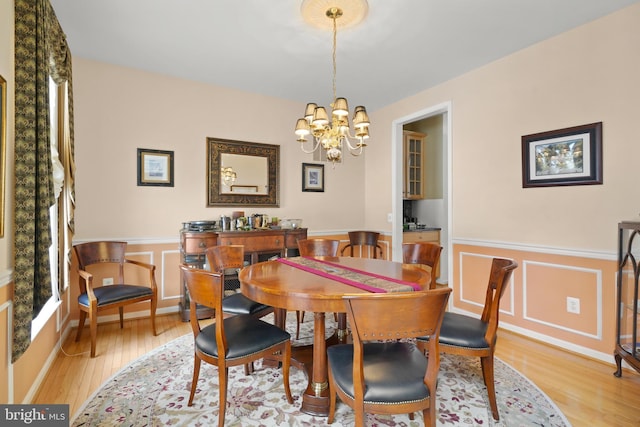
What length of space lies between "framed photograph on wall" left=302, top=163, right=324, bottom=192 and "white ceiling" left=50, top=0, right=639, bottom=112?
124 cm

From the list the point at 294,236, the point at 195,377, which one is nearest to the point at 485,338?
the point at 195,377

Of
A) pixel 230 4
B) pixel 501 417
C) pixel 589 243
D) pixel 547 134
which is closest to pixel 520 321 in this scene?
pixel 589 243

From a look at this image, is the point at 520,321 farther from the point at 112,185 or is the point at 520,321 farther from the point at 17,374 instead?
the point at 112,185

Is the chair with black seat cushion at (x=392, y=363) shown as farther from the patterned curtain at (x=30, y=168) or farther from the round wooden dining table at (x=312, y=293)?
the patterned curtain at (x=30, y=168)

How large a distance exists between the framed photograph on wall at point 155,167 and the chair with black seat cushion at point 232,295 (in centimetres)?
142

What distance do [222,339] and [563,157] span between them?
Answer: 3222 millimetres

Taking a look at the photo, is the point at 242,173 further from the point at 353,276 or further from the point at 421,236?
the point at 421,236

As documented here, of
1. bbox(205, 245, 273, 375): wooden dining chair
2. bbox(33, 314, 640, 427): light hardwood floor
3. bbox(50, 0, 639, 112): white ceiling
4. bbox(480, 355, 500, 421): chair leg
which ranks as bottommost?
bbox(33, 314, 640, 427): light hardwood floor

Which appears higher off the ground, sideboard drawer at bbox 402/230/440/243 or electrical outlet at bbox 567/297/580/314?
sideboard drawer at bbox 402/230/440/243

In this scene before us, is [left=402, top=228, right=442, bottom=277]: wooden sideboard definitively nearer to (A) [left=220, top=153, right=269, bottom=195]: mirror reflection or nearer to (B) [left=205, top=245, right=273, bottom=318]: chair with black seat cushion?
(A) [left=220, top=153, right=269, bottom=195]: mirror reflection

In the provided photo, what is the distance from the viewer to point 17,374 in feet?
6.08

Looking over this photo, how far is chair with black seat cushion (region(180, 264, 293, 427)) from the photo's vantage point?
1.75 meters

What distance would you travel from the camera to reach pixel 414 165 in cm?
559

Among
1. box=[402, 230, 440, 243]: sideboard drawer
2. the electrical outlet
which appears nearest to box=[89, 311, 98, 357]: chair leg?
box=[402, 230, 440, 243]: sideboard drawer
